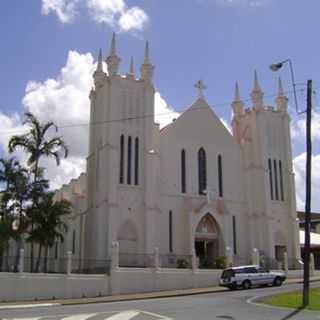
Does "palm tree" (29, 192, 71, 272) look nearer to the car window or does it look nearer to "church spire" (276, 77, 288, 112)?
the car window

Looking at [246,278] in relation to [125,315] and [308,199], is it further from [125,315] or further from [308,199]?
[125,315]

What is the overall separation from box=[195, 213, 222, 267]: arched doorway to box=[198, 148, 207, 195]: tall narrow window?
2.62 metres

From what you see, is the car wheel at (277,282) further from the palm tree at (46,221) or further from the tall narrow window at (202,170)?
the palm tree at (46,221)

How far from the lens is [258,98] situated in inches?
2012

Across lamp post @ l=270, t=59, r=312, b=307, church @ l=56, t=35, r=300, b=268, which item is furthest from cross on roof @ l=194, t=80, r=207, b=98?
lamp post @ l=270, t=59, r=312, b=307

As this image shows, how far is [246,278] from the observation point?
3319cm

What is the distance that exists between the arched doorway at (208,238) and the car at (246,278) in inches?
441

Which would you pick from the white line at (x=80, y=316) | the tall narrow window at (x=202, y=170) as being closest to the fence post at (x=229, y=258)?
the tall narrow window at (x=202, y=170)

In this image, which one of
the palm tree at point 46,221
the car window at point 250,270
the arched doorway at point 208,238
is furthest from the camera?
the arched doorway at point 208,238

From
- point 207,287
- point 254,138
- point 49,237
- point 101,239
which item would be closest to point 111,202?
point 101,239

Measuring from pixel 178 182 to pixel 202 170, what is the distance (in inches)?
107

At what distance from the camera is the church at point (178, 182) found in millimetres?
42938

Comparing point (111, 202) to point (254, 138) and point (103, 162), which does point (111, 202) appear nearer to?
point (103, 162)

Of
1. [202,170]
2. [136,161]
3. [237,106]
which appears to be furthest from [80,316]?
[237,106]
